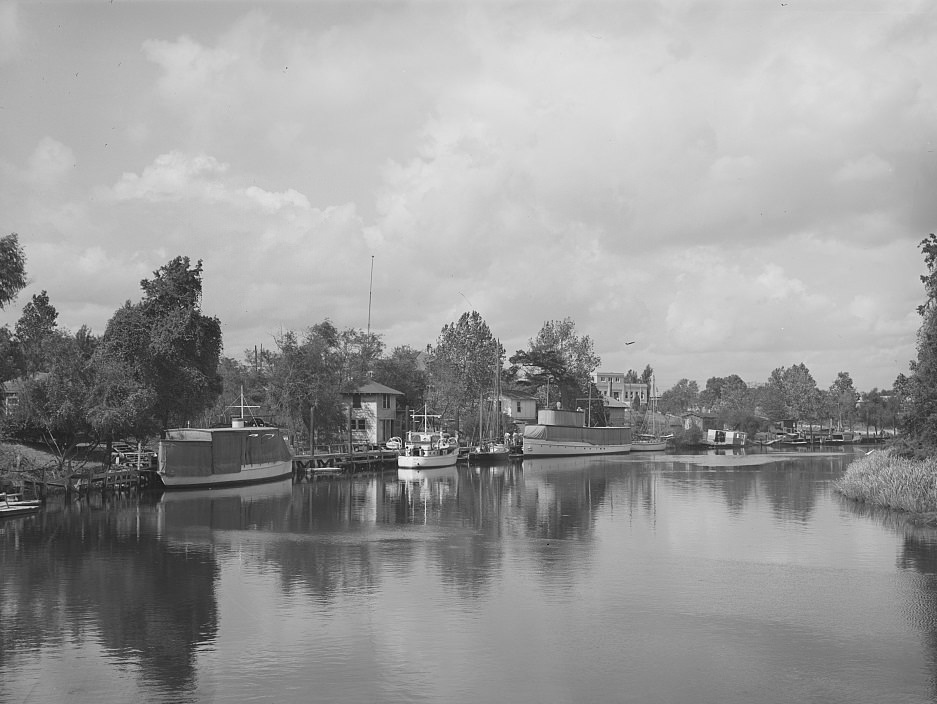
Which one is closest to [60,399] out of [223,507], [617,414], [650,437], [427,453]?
[223,507]

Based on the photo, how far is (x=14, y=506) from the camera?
3906 cm

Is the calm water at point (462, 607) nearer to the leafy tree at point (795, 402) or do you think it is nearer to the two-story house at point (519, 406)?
the two-story house at point (519, 406)

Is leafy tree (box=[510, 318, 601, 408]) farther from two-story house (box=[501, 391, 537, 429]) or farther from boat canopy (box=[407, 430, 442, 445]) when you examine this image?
boat canopy (box=[407, 430, 442, 445])

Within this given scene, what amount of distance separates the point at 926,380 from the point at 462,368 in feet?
238

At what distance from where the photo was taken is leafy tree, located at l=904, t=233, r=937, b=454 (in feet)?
137

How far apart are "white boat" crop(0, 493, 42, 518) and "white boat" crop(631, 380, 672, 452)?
9548 centimetres

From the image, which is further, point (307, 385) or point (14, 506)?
point (307, 385)

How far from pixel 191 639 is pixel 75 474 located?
31722 mm

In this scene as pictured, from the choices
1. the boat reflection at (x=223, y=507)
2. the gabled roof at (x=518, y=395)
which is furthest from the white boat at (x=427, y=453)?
the gabled roof at (x=518, y=395)

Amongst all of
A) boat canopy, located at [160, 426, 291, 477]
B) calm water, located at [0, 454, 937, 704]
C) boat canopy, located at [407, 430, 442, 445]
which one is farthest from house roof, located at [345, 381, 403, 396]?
calm water, located at [0, 454, 937, 704]

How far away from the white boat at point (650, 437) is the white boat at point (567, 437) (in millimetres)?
6289

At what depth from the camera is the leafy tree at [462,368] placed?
11056cm

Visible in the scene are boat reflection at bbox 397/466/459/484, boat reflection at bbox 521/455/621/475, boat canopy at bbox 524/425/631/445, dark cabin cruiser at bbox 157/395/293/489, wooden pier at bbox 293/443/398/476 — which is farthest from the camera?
boat canopy at bbox 524/425/631/445

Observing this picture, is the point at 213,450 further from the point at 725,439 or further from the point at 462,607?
the point at 725,439
